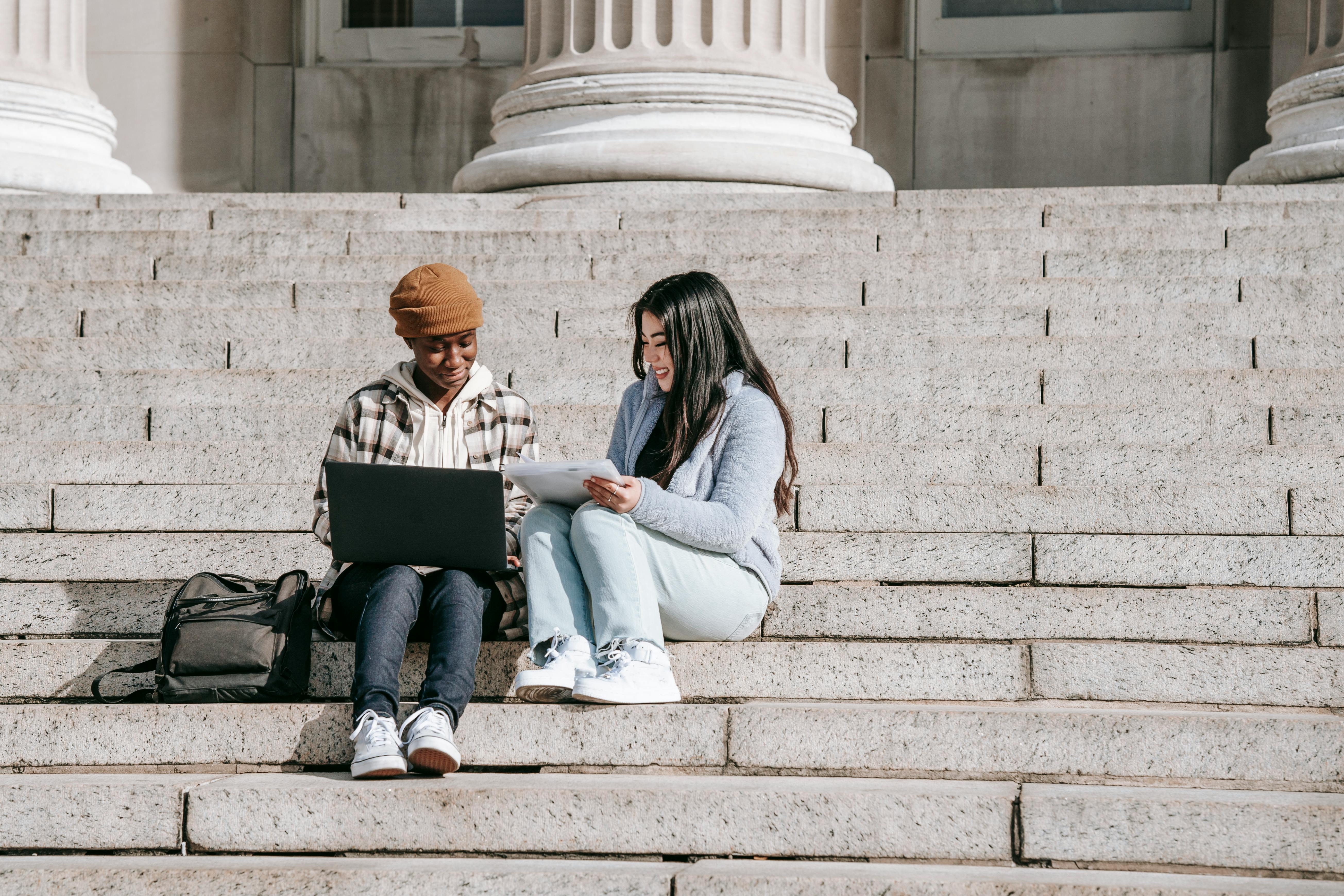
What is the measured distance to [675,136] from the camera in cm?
856

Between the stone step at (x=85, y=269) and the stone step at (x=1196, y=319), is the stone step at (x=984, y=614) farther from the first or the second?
the stone step at (x=85, y=269)

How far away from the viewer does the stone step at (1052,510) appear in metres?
4.74

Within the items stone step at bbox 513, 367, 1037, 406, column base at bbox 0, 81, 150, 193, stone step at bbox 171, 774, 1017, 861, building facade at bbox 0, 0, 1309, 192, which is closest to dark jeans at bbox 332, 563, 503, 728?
stone step at bbox 171, 774, 1017, 861

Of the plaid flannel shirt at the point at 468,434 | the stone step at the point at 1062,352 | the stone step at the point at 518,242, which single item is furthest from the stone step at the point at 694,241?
the plaid flannel shirt at the point at 468,434

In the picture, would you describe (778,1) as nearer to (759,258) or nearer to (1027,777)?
(759,258)

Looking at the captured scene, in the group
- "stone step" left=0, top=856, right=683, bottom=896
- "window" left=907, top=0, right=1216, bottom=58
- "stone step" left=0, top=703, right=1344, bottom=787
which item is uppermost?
"window" left=907, top=0, right=1216, bottom=58

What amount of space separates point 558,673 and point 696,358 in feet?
3.26

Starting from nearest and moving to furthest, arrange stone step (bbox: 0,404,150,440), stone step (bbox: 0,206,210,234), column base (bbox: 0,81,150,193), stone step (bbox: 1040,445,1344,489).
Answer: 1. stone step (bbox: 1040,445,1344,489)
2. stone step (bbox: 0,404,150,440)
3. stone step (bbox: 0,206,210,234)
4. column base (bbox: 0,81,150,193)

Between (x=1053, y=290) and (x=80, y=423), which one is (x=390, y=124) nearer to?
(x=80, y=423)

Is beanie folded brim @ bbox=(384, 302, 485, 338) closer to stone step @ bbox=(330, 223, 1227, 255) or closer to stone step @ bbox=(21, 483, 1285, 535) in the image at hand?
stone step @ bbox=(21, 483, 1285, 535)

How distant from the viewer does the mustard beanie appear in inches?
173

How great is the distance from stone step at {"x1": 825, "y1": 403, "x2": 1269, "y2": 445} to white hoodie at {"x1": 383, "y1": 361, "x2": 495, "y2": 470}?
5.17 ft

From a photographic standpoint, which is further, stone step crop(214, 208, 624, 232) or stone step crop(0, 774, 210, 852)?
stone step crop(214, 208, 624, 232)

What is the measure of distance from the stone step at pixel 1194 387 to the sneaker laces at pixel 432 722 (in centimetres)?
288
